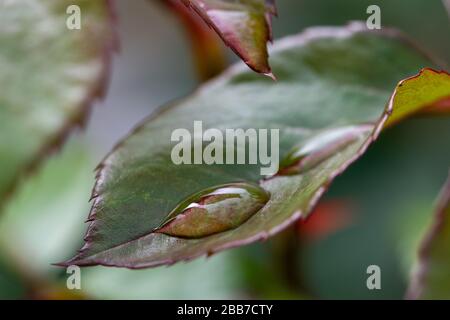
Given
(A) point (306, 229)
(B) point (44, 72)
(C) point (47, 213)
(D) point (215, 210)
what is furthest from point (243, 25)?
(C) point (47, 213)

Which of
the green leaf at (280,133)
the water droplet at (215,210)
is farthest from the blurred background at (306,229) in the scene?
the water droplet at (215,210)

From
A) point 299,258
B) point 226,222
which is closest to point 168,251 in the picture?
point 226,222

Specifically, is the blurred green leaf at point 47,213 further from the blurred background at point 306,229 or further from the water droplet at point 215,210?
the water droplet at point 215,210

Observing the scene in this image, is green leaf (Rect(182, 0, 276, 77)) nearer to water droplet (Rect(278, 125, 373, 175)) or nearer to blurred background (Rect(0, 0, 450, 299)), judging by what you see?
water droplet (Rect(278, 125, 373, 175))

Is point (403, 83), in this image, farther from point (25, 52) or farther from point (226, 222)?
point (25, 52)

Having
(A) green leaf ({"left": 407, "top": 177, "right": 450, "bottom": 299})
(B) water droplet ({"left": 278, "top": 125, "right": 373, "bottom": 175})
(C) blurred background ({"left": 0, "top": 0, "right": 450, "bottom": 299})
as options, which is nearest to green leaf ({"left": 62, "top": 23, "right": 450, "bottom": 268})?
(B) water droplet ({"left": 278, "top": 125, "right": 373, "bottom": 175})

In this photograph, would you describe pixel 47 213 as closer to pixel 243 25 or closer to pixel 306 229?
pixel 306 229
